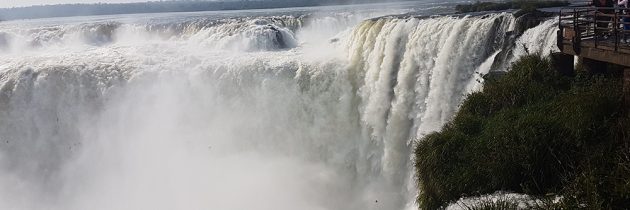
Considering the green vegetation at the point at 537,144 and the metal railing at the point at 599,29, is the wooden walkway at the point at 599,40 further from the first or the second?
the green vegetation at the point at 537,144

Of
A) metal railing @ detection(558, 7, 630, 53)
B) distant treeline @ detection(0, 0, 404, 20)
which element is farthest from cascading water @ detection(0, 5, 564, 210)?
distant treeline @ detection(0, 0, 404, 20)

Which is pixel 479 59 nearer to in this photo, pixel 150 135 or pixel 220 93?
pixel 220 93

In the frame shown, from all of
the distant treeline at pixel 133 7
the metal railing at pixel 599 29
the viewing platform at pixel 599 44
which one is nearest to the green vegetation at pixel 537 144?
the viewing platform at pixel 599 44

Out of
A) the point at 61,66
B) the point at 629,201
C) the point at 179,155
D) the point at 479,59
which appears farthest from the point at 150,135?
the point at 629,201

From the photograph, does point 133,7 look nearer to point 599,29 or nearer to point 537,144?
point 599,29

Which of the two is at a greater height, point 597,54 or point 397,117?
point 597,54
